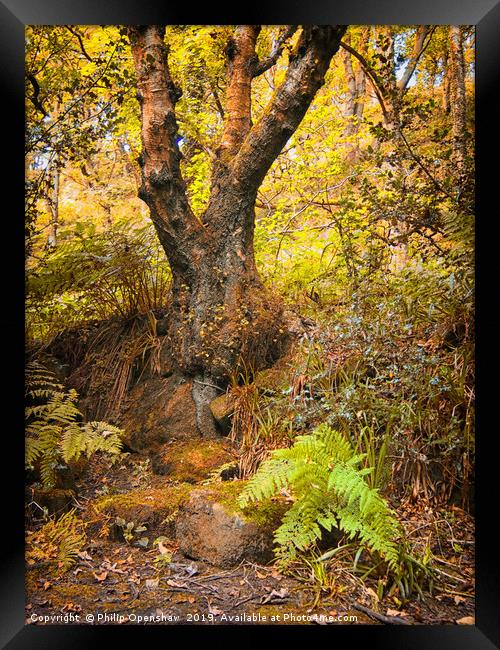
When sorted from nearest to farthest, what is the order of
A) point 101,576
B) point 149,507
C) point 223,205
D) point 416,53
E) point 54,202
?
point 101,576 → point 149,507 → point 416,53 → point 54,202 → point 223,205

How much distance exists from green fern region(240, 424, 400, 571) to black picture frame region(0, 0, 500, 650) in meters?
0.40

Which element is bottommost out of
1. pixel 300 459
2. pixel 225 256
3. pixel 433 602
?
pixel 433 602

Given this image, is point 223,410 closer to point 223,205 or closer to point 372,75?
point 223,205

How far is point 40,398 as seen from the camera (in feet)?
7.36

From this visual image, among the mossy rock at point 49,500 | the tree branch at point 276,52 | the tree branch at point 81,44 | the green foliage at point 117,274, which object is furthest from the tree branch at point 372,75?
the mossy rock at point 49,500

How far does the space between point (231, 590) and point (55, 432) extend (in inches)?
40.9

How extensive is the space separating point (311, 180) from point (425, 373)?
1256mm

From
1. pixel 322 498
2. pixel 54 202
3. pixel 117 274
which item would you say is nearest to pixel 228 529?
pixel 322 498

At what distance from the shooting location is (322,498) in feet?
6.15

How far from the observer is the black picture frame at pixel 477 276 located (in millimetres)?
1927

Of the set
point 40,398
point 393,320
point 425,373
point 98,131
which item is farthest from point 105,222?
point 425,373

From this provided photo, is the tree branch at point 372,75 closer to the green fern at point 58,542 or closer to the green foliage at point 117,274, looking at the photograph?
the green foliage at point 117,274

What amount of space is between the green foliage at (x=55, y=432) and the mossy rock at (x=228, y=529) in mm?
528
